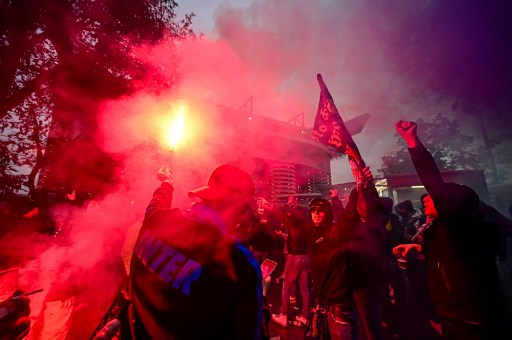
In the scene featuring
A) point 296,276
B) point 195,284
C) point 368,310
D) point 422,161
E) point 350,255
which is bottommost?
point 296,276

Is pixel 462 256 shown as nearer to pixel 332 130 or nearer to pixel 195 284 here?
pixel 332 130

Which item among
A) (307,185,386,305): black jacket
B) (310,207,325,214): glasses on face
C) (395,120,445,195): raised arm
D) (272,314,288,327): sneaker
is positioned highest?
(395,120,445,195): raised arm

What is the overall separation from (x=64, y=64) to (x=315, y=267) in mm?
6999

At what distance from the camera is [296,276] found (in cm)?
522

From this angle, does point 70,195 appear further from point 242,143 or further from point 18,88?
point 242,143

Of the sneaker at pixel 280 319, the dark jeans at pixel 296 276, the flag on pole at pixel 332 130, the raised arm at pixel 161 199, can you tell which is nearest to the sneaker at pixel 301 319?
the dark jeans at pixel 296 276

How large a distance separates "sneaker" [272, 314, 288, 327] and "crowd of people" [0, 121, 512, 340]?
72.1 inches

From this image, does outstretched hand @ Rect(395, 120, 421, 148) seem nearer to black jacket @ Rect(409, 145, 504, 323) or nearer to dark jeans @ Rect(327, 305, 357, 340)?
black jacket @ Rect(409, 145, 504, 323)

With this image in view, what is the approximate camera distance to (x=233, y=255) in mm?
1386

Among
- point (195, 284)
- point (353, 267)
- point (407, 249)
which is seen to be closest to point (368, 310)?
point (353, 267)

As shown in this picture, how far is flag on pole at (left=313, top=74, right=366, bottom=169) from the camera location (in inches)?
126

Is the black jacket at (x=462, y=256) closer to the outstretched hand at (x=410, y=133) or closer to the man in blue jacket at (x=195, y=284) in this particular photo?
the outstretched hand at (x=410, y=133)

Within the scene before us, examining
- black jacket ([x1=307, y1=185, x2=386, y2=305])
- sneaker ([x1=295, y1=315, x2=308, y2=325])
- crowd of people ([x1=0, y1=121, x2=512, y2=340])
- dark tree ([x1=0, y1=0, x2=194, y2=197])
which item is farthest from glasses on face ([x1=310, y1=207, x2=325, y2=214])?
dark tree ([x1=0, y1=0, x2=194, y2=197])

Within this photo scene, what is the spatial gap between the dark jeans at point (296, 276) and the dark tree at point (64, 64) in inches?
233
